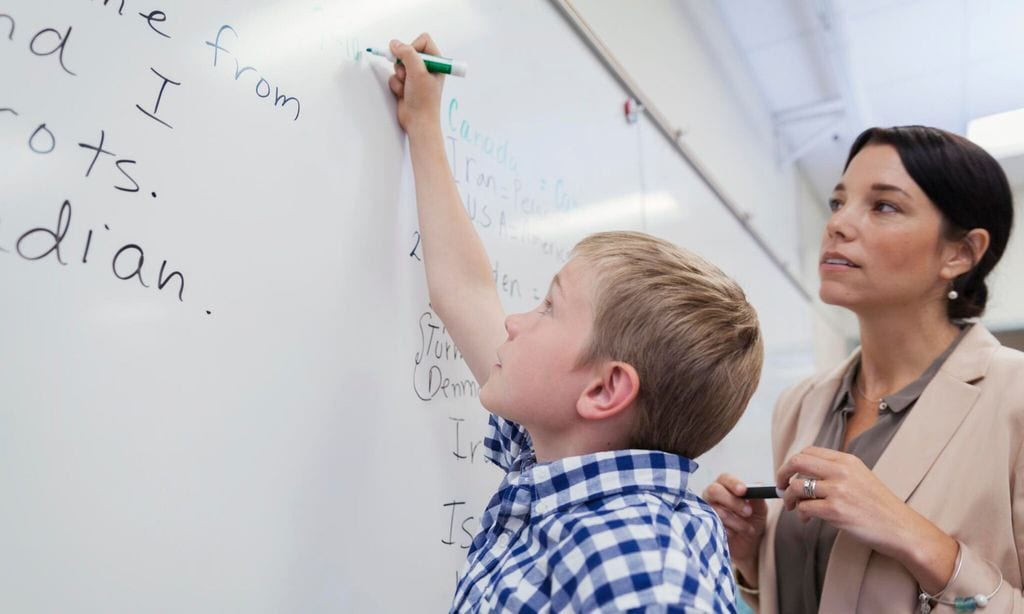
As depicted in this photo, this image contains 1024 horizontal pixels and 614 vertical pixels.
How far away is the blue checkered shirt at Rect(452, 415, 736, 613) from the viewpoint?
1.42ft

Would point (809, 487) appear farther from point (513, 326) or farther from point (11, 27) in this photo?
point (11, 27)

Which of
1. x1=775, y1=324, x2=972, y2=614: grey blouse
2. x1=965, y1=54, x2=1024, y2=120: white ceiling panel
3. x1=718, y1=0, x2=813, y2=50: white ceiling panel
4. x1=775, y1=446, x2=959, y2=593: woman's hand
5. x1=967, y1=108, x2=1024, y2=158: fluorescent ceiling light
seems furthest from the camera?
x1=967, y1=108, x2=1024, y2=158: fluorescent ceiling light

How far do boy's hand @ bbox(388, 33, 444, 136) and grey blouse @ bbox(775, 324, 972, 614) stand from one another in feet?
2.15

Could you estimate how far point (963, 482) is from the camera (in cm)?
75

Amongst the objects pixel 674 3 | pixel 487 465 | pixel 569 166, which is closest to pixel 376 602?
pixel 487 465

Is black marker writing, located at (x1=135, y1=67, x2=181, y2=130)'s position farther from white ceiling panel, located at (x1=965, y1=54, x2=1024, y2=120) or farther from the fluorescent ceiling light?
the fluorescent ceiling light

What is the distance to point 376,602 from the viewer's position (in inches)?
24.6

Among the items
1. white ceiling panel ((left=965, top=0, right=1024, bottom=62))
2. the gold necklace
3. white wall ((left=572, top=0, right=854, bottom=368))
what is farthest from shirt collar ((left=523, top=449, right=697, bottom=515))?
white ceiling panel ((left=965, top=0, right=1024, bottom=62))

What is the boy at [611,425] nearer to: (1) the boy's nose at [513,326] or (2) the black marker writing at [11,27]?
(1) the boy's nose at [513,326]

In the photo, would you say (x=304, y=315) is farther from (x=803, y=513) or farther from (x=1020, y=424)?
(x=1020, y=424)

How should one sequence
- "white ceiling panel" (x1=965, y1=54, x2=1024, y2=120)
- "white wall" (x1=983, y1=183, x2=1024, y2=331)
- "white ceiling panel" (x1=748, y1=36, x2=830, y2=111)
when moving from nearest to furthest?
"white ceiling panel" (x1=748, y1=36, x2=830, y2=111)
"white ceiling panel" (x1=965, y1=54, x2=1024, y2=120)
"white wall" (x1=983, y1=183, x2=1024, y2=331)

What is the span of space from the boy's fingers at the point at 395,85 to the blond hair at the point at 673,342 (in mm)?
286

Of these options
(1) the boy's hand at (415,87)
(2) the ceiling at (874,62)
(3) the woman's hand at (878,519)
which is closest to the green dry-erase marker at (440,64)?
(1) the boy's hand at (415,87)

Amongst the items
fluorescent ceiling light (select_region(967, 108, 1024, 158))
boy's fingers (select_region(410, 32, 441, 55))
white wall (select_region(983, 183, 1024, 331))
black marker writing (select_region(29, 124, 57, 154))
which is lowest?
black marker writing (select_region(29, 124, 57, 154))
